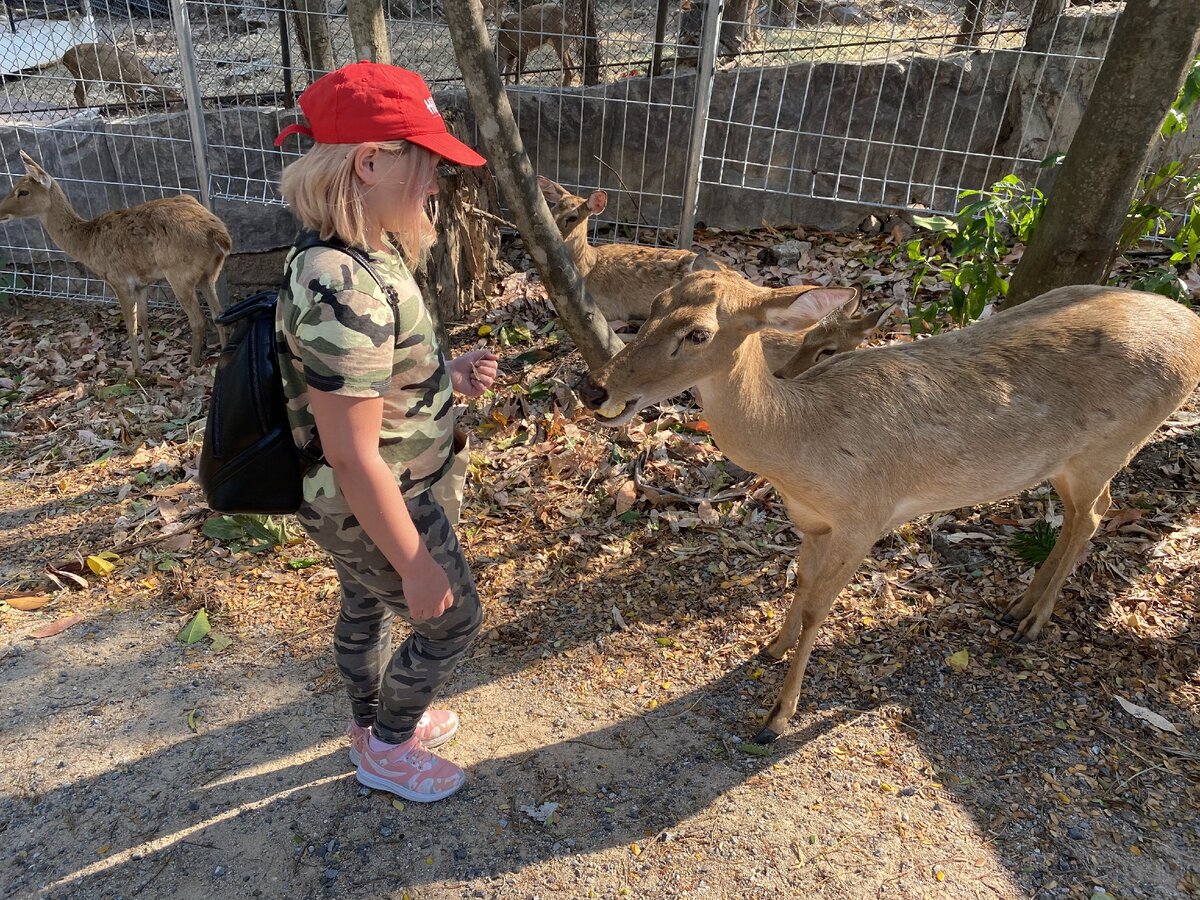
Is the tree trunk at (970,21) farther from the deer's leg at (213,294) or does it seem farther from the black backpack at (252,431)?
the black backpack at (252,431)

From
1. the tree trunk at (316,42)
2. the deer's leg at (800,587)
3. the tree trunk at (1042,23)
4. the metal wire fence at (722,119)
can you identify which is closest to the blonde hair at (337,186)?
the deer's leg at (800,587)

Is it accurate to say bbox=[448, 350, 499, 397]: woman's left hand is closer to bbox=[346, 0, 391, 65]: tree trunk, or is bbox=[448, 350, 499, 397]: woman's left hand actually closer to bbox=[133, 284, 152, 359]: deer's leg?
bbox=[346, 0, 391, 65]: tree trunk

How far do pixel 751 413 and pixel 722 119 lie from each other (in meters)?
5.60

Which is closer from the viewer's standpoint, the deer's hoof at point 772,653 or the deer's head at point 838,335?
the deer's hoof at point 772,653

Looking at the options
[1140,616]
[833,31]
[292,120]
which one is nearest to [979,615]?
[1140,616]

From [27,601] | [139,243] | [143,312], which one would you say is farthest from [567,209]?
[27,601]

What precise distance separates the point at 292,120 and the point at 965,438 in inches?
253

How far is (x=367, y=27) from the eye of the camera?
15.1ft

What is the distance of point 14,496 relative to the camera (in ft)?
17.2

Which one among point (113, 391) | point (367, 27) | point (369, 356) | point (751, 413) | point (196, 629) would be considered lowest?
point (113, 391)

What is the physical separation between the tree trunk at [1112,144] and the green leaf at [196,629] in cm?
453

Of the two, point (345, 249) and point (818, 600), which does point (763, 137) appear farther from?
point (345, 249)

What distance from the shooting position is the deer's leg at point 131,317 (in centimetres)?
681

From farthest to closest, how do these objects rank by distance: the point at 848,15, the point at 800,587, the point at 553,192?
the point at 848,15 → the point at 553,192 → the point at 800,587
